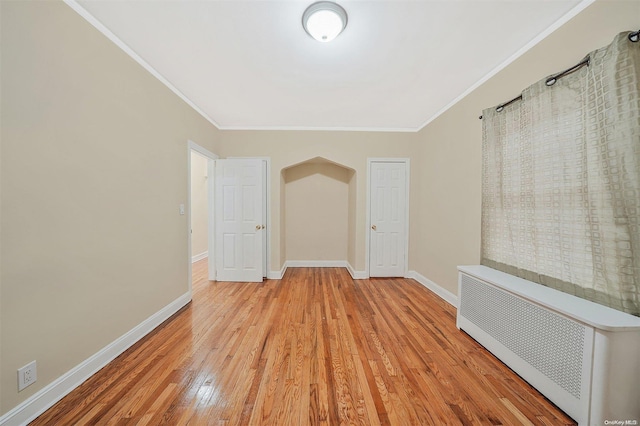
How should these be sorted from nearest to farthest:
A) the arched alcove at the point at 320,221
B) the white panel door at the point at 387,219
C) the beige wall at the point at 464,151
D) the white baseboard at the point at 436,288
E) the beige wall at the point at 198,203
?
1. the beige wall at the point at 464,151
2. the white baseboard at the point at 436,288
3. the white panel door at the point at 387,219
4. the arched alcove at the point at 320,221
5. the beige wall at the point at 198,203

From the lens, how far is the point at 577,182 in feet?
4.90

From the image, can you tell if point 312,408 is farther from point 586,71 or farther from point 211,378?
point 586,71

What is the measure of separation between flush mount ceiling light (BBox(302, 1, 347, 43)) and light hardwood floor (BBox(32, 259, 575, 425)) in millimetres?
2550

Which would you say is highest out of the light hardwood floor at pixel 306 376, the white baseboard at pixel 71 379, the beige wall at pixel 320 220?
the beige wall at pixel 320 220

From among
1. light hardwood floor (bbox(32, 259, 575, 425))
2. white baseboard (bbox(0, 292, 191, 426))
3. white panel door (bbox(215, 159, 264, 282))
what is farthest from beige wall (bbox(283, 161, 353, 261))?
white baseboard (bbox(0, 292, 191, 426))

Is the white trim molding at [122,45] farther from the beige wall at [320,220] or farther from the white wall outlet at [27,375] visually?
the beige wall at [320,220]

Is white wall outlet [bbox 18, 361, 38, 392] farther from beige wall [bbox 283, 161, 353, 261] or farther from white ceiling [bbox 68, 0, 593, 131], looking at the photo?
beige wall [bbox 283, 161, 353, 261]

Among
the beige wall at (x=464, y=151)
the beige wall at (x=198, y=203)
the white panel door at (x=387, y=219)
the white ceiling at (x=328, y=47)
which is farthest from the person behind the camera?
the beige wall at (x=198, y=203)

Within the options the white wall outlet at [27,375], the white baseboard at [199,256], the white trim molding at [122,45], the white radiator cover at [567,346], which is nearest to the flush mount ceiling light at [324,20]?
the white trim molding at [122,45]

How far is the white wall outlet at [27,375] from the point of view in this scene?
125cm

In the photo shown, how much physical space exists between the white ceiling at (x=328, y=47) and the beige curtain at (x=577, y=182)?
560 mm

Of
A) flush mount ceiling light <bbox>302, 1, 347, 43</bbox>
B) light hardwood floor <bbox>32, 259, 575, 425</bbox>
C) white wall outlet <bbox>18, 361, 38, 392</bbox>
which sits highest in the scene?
flush mount ceiling light <bbox>302, 1, 347, 43</bbox>

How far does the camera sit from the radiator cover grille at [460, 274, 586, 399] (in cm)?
129

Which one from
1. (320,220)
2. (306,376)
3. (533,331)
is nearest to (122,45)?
(306,376)
